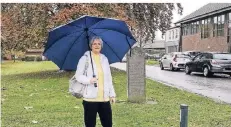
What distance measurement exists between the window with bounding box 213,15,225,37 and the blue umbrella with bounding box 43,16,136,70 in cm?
3268

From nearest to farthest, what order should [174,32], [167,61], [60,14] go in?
[60,14]
[167,61]
[174,32]

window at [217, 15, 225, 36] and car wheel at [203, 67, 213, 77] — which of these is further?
window at [217, 15, 225, 36]

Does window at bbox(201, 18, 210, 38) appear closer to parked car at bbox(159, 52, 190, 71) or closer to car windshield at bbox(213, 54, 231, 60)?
parked car at bbox(159, 52, 190, 71)

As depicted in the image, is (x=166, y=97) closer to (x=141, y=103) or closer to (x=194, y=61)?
(x=141, y=103)

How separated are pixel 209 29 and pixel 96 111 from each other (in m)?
36.9

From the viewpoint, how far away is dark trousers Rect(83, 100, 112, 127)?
5445mm

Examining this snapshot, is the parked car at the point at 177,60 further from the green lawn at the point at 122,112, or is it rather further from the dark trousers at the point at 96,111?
the dark trousers at the point at 96,111

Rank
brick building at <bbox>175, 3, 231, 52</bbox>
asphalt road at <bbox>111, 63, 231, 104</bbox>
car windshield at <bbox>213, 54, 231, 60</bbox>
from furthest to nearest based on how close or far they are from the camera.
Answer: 1. brick building at <bbox>175, 3, 231, 52</bbox>
2. car windshield at <bbox>213, 54, 231, 60</bbox>
3. asphalt road at <bbox>111, 63, 231, 104</bbox>

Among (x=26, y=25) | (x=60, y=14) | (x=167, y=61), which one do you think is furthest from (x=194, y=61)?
(x=26, y=25)

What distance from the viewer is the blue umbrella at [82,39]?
5840 millimetres

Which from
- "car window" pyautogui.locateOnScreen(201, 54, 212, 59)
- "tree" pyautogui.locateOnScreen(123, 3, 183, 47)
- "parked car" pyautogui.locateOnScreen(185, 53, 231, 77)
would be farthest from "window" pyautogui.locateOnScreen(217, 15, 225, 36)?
"car window" pyautogui.locateOnScreen(201, 54, 212, 59)

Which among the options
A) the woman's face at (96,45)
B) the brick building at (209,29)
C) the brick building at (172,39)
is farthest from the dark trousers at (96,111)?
the brick building at (172,39)

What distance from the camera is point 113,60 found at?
6.29m

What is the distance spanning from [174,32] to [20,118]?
2224 inches
